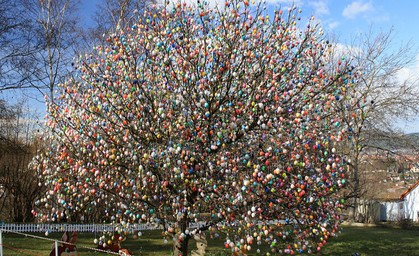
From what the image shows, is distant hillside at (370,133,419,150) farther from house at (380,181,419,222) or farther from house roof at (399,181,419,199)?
house roof at (399,181,419,199)

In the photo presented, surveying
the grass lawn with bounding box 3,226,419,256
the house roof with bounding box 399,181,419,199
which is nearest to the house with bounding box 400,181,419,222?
the house roof with bounding box 399,181,419,199

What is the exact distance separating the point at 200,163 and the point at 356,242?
1598cm

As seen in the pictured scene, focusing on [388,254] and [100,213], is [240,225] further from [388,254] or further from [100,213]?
[100,213]

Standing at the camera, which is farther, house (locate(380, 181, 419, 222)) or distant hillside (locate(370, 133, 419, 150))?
house (locate(380, 181, 419, 222))

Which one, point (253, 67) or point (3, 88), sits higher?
point (3, 88)

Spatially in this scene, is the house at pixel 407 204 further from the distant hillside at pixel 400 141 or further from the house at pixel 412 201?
the distant hillside at pixel 400 141

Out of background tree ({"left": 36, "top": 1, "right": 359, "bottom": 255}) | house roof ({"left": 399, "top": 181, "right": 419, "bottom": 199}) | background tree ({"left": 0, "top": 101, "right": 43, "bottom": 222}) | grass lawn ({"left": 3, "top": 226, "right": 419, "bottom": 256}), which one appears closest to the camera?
background tree ({"left": 36, "top": 1, "right": 359, "bottom": 255})

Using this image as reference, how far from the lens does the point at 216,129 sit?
704 centimetres

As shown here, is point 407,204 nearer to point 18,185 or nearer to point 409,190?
point 409,190

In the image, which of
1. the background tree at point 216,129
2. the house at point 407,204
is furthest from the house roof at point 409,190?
the background tree at point 216,129

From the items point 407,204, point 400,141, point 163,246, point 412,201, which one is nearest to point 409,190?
point 412,201

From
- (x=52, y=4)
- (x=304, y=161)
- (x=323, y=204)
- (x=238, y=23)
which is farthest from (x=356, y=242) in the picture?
(x=52, y=4)

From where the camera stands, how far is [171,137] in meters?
6.88

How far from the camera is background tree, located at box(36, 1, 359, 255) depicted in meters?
6.64
